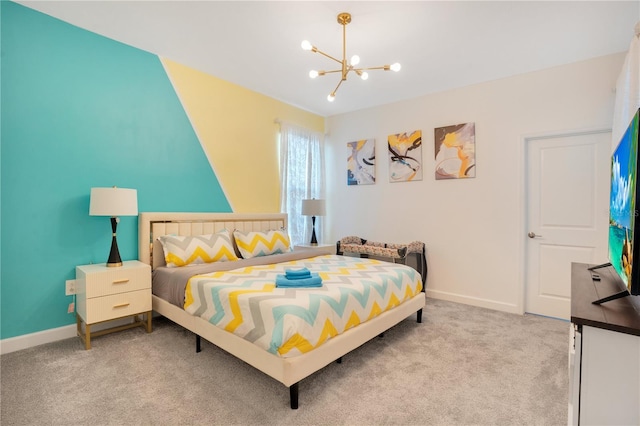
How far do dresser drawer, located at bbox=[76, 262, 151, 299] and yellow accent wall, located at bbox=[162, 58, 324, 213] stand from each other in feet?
4.84

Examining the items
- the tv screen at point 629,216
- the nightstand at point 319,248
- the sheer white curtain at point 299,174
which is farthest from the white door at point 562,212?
the sheer white curtain at point 299,174

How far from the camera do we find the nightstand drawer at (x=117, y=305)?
98.3 inches

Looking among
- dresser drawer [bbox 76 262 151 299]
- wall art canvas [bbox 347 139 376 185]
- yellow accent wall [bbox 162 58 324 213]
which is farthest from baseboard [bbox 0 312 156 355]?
wall art canvas [bbox 347 139 376 185]

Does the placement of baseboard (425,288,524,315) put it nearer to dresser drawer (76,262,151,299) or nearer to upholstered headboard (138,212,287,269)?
upholstered headboard (138,212,287,269)

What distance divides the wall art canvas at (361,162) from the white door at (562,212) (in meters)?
1.97

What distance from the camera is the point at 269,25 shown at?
Result: 2639mm

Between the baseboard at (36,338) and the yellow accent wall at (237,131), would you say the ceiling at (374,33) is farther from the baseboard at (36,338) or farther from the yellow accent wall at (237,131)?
the baseboard at (36,338)

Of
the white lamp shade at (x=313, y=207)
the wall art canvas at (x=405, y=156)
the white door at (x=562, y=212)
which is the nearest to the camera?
the white door at (x=562, y=212)

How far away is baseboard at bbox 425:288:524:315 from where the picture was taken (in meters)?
3.56

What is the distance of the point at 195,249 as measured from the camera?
314cm

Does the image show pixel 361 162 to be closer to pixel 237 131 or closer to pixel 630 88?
pixel 237 131

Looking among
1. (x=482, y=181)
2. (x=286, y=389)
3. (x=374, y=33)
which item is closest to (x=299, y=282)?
(x=286, y=389)

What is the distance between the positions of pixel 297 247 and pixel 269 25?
9.39 feet

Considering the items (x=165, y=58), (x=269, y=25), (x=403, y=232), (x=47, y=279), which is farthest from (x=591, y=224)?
(x=47, y=279)
